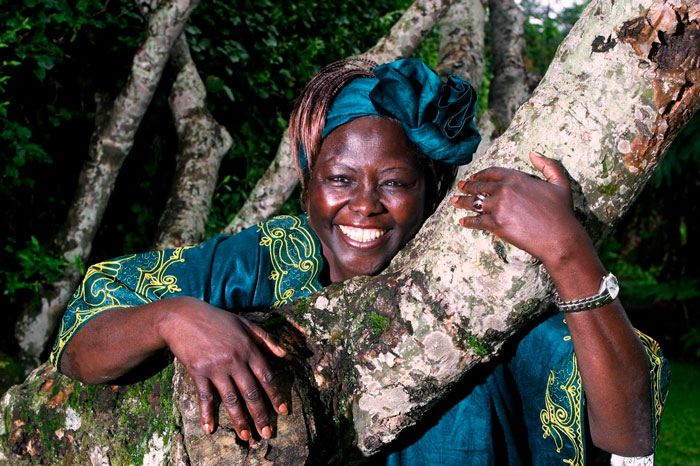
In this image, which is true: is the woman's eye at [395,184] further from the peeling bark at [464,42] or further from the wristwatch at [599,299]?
the peeling bark at [464,42]

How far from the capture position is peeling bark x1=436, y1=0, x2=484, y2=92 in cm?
419

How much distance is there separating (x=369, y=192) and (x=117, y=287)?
80 cm

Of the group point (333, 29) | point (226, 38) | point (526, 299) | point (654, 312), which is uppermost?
point (333, 29)

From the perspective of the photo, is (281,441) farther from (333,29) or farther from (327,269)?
(333,29)

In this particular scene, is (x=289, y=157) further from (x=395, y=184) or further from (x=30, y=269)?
(x=395, y=184)

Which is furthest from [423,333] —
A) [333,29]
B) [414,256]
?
[333,29]

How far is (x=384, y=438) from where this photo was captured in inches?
69.5

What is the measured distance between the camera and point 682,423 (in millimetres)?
6895

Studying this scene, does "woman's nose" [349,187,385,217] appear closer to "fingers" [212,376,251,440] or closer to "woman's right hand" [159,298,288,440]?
"woman's right hand" [159,298,288,440]

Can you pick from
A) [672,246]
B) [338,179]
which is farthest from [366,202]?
[672,246]

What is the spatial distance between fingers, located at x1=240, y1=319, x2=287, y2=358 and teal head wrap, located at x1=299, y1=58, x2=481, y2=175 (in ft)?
2.68

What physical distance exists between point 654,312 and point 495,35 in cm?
683

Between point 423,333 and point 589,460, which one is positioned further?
point 589,460

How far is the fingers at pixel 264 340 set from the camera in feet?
5.15
